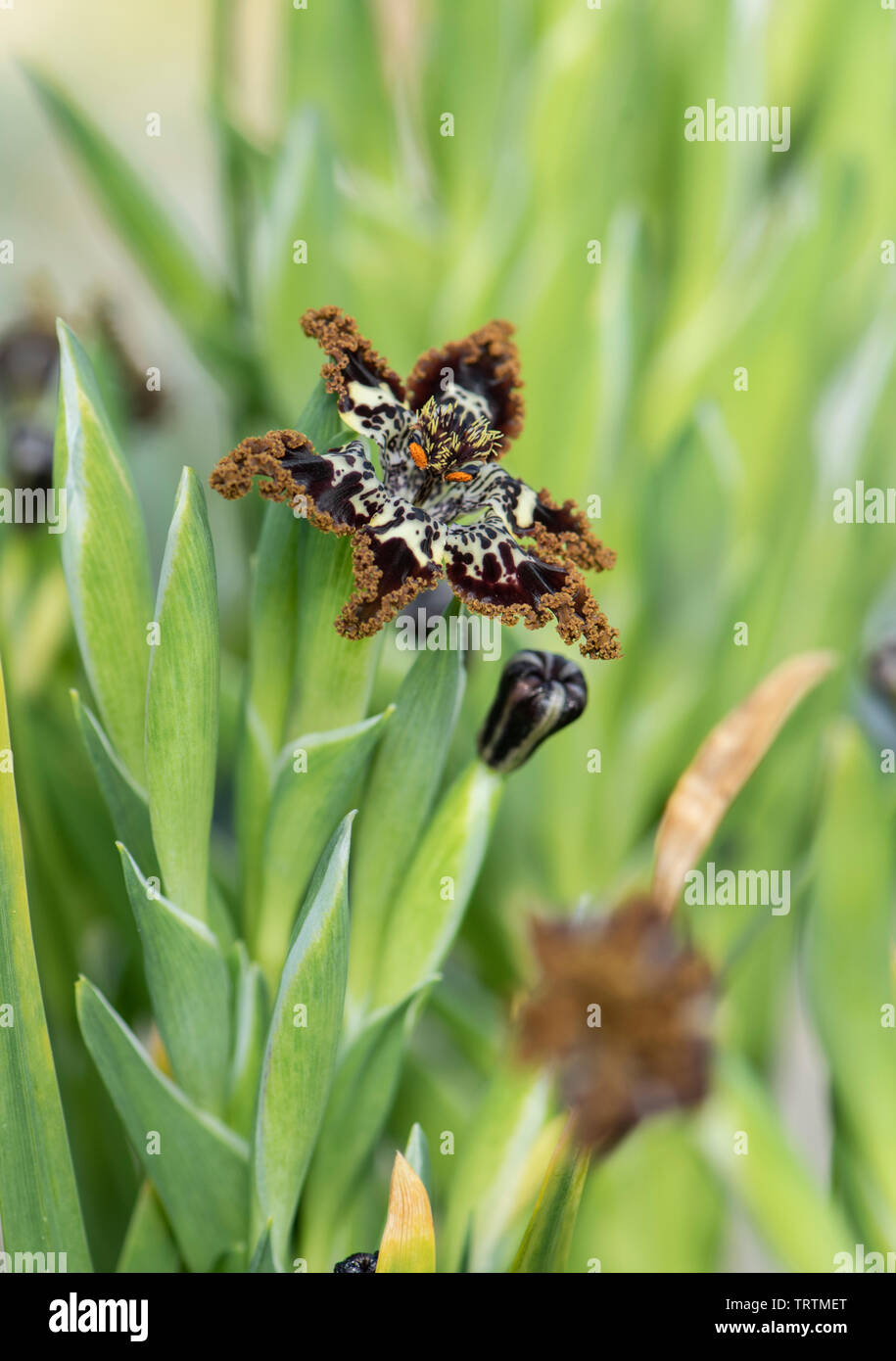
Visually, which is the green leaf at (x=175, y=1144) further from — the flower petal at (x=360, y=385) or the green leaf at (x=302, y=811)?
the flower petal at (x=360, y=385)

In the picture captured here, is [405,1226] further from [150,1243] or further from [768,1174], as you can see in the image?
[768,1174]

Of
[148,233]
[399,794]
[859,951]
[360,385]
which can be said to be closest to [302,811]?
[399,794]

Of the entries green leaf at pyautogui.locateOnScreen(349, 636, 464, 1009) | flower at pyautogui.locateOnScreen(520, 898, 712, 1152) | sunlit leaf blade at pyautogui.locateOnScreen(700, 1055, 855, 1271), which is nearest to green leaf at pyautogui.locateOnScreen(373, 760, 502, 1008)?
green leaf at pyautogui.locateOnScreen(349, 636, 464, 1009)

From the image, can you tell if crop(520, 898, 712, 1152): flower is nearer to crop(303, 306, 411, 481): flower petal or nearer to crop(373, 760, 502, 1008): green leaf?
crop(373, 760, 502, 1008): green leaf

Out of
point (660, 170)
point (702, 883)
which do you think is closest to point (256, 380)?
Result: point (660, 170)

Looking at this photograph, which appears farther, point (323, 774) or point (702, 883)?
point (702, 883)

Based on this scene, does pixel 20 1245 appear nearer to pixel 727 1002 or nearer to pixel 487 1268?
pixel 487 1268
